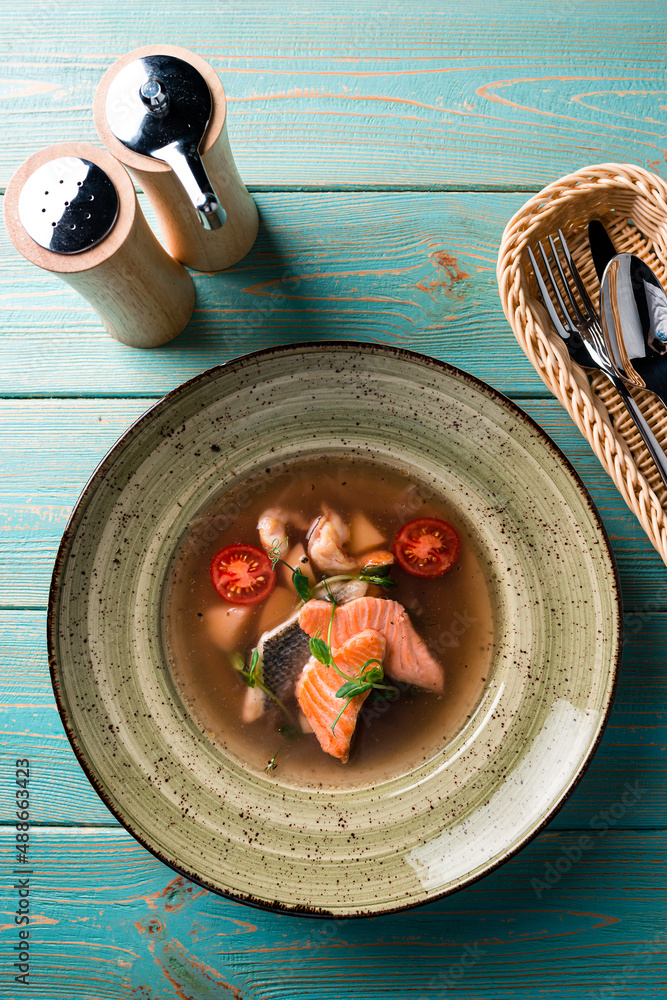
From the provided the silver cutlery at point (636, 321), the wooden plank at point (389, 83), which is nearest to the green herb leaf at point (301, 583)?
the silver cutlery at point (636, 321)

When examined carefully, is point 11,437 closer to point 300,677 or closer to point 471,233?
point 300,677

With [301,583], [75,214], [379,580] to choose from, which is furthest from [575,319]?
[75,214]

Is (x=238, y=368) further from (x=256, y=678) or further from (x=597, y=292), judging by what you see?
(x=597, y=292)

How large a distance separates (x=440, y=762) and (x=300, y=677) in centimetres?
37

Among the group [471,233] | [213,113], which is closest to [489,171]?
[471,233]

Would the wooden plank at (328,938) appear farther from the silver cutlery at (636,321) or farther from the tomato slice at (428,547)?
the silver cutlery at (636,321)

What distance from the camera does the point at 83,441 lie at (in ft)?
5.17

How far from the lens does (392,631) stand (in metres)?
1.51

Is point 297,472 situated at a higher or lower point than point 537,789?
higher

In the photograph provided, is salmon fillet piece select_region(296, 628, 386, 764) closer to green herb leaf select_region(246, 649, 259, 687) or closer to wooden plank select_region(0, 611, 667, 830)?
green herb leaf select_region(246, 649, 259, 687)

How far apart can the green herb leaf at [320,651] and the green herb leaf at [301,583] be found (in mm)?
113

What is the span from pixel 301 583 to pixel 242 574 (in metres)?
0.16

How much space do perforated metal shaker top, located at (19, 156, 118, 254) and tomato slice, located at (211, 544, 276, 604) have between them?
0.73 meters

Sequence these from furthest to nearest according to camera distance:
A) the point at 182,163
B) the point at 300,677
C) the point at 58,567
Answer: the point at 300,677 < the point at 58,567 < the point at 182,163
